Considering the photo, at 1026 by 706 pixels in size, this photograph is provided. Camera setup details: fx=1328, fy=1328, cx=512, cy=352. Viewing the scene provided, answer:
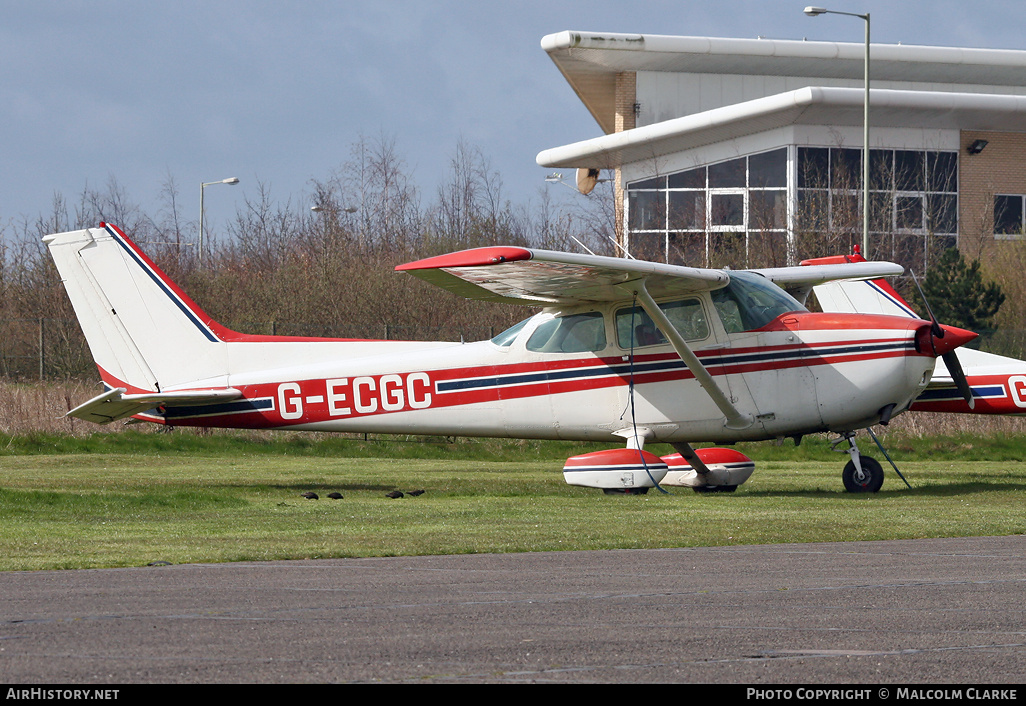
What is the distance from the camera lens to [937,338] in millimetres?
15008

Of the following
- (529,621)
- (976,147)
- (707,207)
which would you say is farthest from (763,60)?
(529,621)

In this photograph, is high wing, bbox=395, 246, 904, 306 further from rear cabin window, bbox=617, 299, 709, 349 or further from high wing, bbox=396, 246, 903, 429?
rear cabin window, bbox=617, 299, 709, 349

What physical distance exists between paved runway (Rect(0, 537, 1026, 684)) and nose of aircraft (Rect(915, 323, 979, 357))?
243 inches

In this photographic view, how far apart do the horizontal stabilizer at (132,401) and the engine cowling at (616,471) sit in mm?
4569

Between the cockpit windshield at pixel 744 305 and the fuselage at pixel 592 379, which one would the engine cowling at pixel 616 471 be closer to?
the fuselage at pixel 592 379

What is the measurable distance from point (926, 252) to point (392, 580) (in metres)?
33.8

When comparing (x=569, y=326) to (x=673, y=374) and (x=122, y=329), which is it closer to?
(x=673, y=374)

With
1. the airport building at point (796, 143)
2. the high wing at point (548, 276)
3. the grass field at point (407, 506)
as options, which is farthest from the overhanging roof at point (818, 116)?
the high wing at point (548, 276)

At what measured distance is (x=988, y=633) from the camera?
5793mm

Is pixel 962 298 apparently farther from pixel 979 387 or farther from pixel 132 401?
pixel 132 401

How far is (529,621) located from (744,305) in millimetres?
9937

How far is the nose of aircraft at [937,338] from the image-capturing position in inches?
590

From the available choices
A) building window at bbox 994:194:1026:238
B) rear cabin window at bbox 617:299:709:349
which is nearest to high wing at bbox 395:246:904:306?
rear cabin window at bbox 617:299:709:349

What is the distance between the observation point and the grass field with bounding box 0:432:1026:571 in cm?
1009
